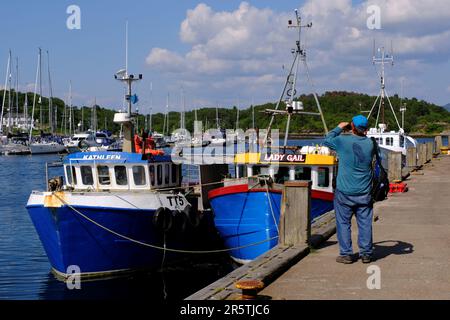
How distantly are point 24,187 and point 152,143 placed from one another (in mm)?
31812

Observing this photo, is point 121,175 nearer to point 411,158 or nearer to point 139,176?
point 139,176

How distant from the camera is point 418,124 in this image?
17775cm

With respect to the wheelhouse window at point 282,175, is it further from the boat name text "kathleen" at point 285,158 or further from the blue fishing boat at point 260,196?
the boat name text "kathleen" at point 285,158

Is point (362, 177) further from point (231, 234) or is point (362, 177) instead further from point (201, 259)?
point (201, 259)

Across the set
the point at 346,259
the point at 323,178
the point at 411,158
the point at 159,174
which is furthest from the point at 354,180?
the point at 411,158

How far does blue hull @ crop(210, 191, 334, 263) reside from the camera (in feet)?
63.3

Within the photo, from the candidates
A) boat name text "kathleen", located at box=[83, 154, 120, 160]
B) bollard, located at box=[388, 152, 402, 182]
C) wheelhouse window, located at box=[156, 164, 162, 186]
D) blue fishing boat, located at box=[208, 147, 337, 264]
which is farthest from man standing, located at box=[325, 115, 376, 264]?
bollard, located at box=[388, 152, 402, 182]

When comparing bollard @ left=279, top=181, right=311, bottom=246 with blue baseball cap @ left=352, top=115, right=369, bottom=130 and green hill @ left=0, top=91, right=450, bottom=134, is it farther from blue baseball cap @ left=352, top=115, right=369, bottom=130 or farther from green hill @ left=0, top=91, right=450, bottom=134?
green hill @ left=0, top=91, right=450, bottom=134

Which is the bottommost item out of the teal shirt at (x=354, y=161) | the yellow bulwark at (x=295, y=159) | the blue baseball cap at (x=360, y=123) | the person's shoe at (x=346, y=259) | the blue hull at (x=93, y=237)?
the blue hull at (x=93, y=237)

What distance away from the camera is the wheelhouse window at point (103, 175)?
819 inches

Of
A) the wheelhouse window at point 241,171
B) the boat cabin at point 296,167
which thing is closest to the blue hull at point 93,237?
the wheelhouse window at point 241,171
